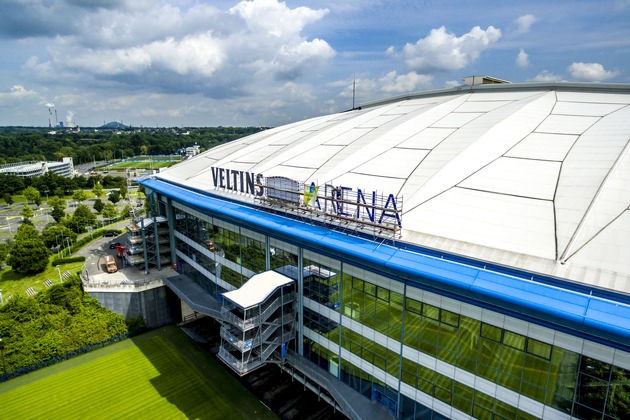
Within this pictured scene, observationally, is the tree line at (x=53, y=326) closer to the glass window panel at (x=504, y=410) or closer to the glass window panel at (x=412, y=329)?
the glass window panel at (x=412, y=329)

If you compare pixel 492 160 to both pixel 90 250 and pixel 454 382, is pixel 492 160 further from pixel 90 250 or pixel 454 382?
pixel 90 250

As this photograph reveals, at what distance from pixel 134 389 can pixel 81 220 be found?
184ft

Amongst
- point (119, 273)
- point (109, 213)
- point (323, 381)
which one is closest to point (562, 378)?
point (323, 381)

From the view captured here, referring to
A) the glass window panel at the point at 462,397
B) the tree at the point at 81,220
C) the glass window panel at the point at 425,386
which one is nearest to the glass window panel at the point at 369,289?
the glass window panel at the point at 425,386

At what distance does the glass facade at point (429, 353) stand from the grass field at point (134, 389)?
928cm

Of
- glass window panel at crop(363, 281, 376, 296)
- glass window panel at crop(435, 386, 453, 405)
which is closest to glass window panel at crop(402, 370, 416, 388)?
glass window panel at crop(435, 386, 453, 405)

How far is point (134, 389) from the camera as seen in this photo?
35344mm

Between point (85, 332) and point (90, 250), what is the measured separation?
1195 inches

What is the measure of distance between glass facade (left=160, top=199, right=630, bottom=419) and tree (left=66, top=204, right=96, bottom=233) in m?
61.6

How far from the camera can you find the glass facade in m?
17.5

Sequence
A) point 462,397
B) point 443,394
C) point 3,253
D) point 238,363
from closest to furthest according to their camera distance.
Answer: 1. point 462,397
2. point 443,394
3. point 238,363
4. point 3,253

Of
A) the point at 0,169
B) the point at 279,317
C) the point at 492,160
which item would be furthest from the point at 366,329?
the point at 0,169

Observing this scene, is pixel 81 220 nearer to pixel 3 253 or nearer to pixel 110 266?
pixel 3 253

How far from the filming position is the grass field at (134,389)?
106 ft
